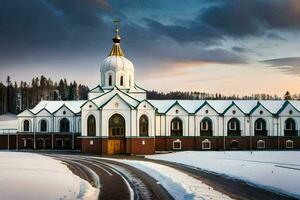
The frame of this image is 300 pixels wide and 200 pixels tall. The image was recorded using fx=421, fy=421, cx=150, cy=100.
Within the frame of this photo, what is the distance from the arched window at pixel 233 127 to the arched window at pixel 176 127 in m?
7.65

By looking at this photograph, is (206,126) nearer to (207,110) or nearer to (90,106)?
(207,110)

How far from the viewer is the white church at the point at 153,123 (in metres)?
58.9

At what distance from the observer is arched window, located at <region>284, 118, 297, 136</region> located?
2628 inches

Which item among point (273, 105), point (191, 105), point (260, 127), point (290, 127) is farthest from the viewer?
point (273, 105)

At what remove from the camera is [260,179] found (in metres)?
28.1

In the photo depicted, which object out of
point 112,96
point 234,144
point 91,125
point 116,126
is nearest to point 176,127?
point 234,144

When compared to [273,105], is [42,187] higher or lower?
lower

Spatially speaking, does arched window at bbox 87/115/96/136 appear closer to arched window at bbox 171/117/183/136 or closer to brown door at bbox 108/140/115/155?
brown door at bbox 108/140/115/155

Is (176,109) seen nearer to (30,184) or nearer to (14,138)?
(14,138)

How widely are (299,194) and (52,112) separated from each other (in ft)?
187

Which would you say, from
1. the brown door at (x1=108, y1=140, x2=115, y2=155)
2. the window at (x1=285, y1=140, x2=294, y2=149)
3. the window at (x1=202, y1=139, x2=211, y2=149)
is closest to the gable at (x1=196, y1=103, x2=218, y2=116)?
the window at (x1=202, y1=139, x2=211, y2=149)

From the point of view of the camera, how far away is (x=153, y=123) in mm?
59312

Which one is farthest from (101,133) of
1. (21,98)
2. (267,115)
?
(21,98)

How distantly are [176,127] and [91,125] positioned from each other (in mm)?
13921
